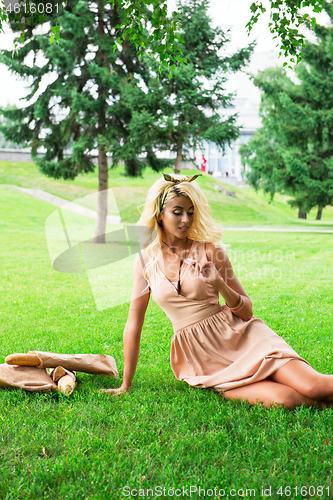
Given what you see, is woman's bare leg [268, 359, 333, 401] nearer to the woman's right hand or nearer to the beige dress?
the beige dress

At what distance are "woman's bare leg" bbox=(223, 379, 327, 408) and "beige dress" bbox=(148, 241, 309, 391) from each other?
16 centimetres

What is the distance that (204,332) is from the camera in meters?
3.38

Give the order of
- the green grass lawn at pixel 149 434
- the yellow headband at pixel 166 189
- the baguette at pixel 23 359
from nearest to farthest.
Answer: the green grass lawn at pixel 149 434, the yellow headband at pixel 166 189, the baguette at pixel 23 359

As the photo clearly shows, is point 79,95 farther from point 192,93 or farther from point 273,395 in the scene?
point 273,395

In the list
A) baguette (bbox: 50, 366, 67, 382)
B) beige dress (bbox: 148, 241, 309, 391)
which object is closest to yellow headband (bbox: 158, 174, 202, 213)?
beige dress (bbox: 148, 241, 309, 391)

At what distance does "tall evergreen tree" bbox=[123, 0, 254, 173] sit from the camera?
1501cm

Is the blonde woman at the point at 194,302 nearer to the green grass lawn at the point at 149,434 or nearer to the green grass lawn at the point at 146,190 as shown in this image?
the green grass lawn at the point at 149,434

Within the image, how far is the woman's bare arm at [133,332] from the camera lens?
339 centimetres

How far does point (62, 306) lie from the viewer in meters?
6.99

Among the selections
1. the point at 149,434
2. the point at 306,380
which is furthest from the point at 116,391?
the point at 306,380

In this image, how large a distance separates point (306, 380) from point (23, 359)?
7.06 feet

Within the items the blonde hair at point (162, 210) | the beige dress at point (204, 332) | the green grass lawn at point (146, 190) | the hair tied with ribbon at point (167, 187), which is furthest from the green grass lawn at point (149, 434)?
the green grass lawn at point (146, 190)

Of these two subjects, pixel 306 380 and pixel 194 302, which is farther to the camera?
pixel 194 302

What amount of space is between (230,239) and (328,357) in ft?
44.0
